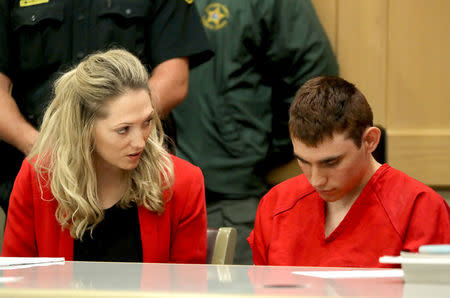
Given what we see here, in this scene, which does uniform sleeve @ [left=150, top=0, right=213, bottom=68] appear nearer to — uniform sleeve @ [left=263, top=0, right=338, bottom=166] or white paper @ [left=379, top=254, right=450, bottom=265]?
uniform sleeve @ [left=263, top=0, right=338, bottom=166]

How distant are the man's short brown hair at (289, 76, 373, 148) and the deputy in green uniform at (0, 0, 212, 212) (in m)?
0.80

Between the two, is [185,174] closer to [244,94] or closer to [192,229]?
[192,229]

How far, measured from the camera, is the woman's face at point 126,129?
2.03 meters

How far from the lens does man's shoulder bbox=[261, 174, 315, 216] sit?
189 cm

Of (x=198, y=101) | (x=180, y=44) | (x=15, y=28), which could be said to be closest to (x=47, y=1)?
(x=15, y=28)

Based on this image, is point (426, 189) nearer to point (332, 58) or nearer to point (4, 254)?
point (4, 254)

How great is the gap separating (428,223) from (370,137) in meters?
0.25

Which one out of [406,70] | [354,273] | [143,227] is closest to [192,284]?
[354,273]

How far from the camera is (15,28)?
8.43 ft

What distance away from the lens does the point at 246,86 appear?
302 cm

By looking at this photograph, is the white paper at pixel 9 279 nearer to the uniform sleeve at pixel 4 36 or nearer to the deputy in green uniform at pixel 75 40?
the deputy in green uniform at pixel 75 40

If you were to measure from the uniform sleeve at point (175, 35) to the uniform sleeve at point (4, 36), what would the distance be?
480 millimetres

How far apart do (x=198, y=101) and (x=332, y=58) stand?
57 centimetres

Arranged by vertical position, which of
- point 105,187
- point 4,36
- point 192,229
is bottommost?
point 192,229
